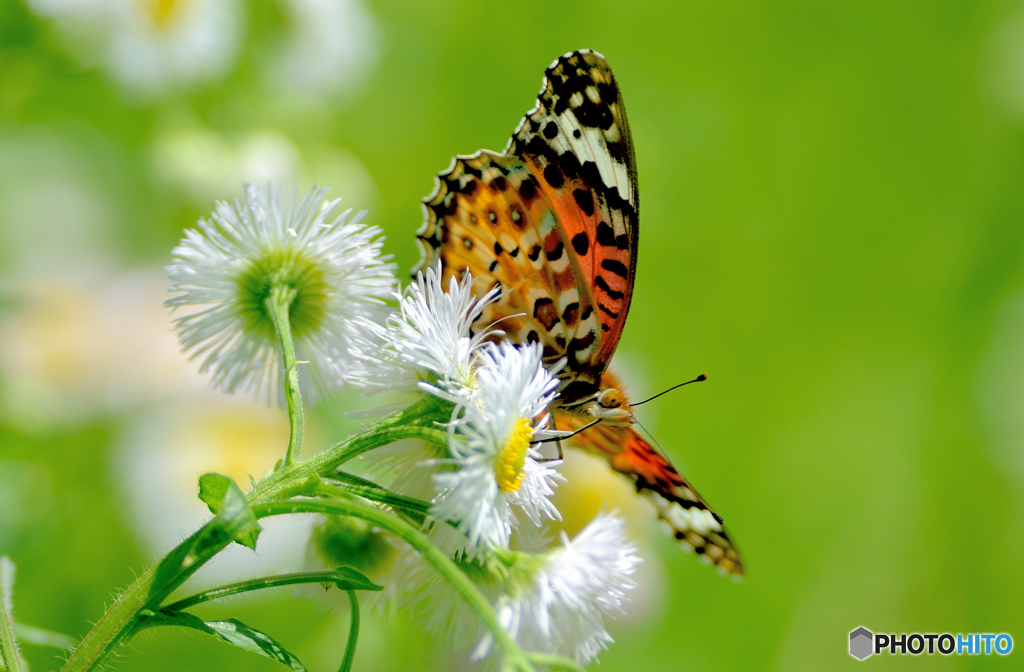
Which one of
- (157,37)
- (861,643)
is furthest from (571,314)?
(861,643)

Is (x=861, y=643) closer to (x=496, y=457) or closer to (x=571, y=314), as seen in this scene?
(x=571, y=314)

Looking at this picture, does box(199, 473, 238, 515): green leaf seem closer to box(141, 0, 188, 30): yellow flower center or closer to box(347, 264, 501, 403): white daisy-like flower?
box(347, 264, 501, 403): white daisy-like flower

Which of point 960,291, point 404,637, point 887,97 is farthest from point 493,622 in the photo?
point 887,97

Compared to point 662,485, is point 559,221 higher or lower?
higher

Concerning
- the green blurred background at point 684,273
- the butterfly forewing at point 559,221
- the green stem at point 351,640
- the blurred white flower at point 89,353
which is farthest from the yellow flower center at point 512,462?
the blurred white flower at point 89,353

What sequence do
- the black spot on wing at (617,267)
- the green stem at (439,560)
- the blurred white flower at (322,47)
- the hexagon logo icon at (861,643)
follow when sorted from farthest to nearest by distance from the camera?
the hexagon logo icon at (861,643) → the blurred white flower at (322,47) → the black spot on wing at (617,267) → the green stem at (439,560)

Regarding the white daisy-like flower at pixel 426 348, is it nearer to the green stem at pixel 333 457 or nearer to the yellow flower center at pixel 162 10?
the green stem at pixel 333 457
